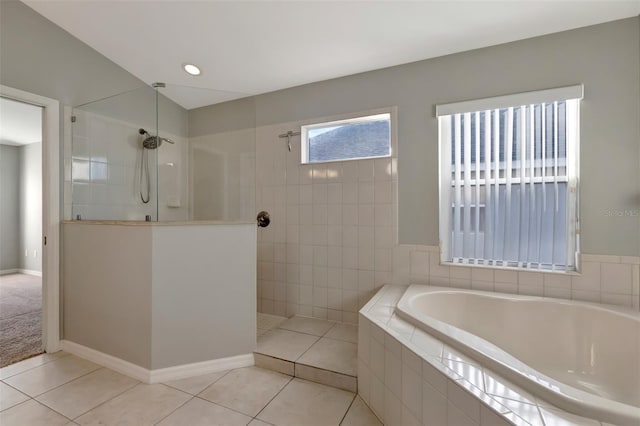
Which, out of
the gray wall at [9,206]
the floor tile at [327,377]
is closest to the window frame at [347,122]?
the floor tile at [327,377]

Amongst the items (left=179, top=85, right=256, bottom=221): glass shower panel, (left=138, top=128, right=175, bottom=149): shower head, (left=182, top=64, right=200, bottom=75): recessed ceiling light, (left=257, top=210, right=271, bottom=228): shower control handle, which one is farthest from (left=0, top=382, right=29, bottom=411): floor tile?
(left=182, top=64, right=200, bottom=75): recessed ceiling light

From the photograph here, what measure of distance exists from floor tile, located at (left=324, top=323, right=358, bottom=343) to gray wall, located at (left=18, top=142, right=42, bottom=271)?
5.14m

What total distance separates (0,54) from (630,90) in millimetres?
4042

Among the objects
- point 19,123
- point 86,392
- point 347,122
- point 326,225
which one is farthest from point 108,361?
point 19,123

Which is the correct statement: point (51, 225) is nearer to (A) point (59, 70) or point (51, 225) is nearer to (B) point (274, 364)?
(A) point (59, 70)

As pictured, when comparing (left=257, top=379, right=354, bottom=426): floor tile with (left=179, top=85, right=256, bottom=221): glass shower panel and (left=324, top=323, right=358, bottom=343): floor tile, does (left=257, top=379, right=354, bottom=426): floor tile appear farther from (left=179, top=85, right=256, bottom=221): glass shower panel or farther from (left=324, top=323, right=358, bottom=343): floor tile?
(left=179, top=85, right=256, bottom=221): glass shower panel

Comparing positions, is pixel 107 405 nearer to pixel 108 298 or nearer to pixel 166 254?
pixel 108 298

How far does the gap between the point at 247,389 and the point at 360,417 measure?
0.70m

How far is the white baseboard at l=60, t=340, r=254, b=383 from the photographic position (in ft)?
5.94

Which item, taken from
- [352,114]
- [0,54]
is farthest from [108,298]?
[352,114]

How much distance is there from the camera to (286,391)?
5.61 feet

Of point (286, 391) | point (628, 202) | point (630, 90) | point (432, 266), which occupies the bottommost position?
point (286, 391)

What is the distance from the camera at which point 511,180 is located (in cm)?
201

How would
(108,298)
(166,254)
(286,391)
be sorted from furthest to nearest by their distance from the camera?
(108,298) < (166,254) < (286,391)
